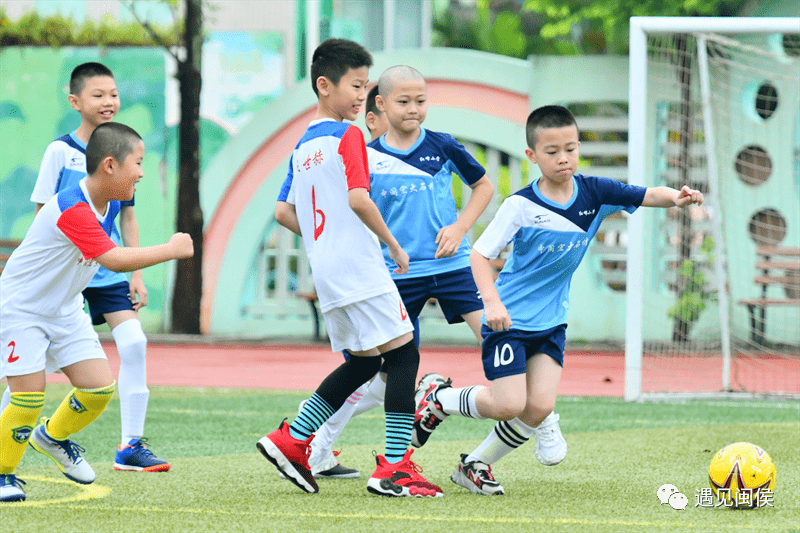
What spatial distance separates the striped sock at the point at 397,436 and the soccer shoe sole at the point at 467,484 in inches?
15.0

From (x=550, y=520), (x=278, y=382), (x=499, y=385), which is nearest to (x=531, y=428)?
(x=499, y=385)

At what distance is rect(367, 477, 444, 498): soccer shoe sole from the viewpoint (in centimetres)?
459

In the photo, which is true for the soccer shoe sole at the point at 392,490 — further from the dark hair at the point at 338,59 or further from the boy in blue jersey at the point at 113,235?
the dark hair at the point at 338,59

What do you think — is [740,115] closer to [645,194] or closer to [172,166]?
[172,166]

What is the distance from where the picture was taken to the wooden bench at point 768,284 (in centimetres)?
1227

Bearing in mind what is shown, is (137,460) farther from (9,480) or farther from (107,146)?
(107,146)

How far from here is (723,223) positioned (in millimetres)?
10938

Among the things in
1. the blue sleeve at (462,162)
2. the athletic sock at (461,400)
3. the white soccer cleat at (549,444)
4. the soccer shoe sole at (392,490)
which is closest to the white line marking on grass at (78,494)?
the soccer shoe sole at (392,490)

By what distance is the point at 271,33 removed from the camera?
2267 centimetres

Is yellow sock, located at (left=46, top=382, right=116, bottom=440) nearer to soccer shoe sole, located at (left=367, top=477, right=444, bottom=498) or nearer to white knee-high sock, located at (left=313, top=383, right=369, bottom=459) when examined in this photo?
white knee-high sock, located at (left=313, top=383, right=369, bottom=459)

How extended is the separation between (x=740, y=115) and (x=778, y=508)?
412 inches

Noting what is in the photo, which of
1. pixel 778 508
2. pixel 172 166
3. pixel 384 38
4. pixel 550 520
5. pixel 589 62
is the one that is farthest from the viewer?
pixel 384 38

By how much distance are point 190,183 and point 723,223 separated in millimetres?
7563

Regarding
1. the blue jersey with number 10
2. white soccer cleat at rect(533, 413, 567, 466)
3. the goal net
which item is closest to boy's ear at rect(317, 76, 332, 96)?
the blue jersey with number 10
